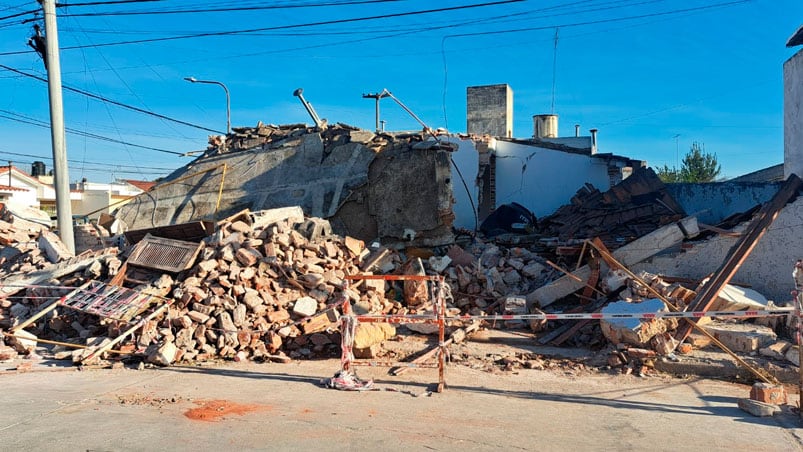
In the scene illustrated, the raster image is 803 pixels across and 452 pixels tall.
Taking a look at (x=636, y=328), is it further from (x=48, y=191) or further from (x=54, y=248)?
(x=48, y=191)

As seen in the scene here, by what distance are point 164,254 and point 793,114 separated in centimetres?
1163

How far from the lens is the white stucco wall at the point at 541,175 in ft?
68.4

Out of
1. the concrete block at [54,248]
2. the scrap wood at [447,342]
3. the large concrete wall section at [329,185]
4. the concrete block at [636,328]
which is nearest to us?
the scrap wood at [447,342]

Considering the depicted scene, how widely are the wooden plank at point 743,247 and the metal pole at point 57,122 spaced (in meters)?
11.6

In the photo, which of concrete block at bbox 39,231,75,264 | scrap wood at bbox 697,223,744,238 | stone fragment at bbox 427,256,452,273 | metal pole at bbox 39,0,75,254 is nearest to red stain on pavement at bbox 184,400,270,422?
stone fragment at bbox 427,256,452,273

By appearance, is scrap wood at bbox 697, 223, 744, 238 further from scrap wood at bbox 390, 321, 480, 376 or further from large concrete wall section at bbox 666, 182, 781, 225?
large concrete wall section at bbox 666, 182, 781, 225

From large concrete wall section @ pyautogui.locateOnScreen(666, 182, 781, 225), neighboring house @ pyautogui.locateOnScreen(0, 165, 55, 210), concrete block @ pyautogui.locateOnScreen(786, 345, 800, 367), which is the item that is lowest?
concrete block @ pyautogui.locateOnScreen(786, 345, 800, 367)

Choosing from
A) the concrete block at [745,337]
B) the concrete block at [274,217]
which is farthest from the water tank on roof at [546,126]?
the concrete block at [745,337]

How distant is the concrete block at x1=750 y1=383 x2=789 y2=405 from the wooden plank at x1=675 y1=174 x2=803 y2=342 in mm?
2156

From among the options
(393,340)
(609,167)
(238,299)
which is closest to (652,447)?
(393,340)

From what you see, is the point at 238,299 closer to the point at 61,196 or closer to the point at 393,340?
the point at 393,340

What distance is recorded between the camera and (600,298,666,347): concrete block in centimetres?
783

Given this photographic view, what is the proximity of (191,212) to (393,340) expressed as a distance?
9195 mm

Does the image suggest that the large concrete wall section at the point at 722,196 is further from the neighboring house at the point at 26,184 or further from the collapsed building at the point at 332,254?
the neighboring house at the point at 26,184
